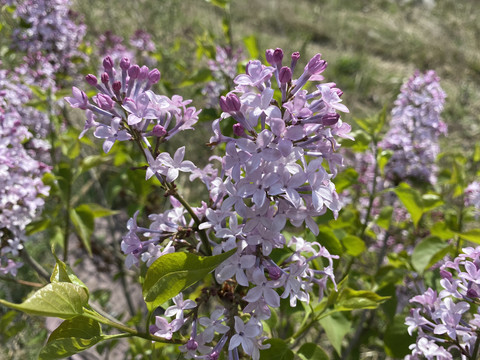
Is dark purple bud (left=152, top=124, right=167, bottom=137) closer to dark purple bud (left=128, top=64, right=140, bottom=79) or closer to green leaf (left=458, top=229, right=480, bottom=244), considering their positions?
dark purple bud (left=128, top=64, right=140, bottom=79)

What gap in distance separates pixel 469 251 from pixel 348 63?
20.6 ft

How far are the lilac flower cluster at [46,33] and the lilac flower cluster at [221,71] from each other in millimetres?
832

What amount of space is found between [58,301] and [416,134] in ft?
6.28

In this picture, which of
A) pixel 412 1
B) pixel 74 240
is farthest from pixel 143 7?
pixel 412 1

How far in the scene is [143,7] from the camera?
15.7 feet

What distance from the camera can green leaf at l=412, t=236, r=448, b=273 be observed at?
5.02 feet

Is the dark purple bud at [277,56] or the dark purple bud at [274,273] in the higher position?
the dark purple bud at [277,56]

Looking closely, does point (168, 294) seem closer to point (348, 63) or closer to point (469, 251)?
point (469, 251)

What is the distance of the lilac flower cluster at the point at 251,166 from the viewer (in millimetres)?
857

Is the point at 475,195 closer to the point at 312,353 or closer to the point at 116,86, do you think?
the point at 312,353

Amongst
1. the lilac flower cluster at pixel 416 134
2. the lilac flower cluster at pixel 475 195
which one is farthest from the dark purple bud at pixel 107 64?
the lilac flower cluster at pixel 475 195

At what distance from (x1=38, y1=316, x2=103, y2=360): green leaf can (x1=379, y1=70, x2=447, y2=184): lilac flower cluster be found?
1.73 m

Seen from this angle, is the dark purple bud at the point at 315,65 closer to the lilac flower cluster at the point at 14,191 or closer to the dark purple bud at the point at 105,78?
the dark purple bud at the point at 105,78

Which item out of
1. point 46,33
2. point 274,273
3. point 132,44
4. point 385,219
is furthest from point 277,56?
point 132,44
